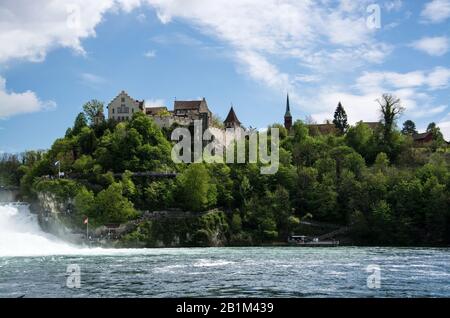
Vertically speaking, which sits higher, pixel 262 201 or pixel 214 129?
pixel 214 129

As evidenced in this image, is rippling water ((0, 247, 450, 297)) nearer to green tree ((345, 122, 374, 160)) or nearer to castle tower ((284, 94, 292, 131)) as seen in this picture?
green tree ((345, 122, 374, 160))

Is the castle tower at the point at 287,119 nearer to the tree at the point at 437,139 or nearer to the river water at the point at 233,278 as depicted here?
the tree at the point at 437,139

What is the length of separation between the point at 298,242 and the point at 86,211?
3505 cm

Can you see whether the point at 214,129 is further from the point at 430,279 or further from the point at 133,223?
the point at 430,279

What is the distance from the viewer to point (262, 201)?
333 feet

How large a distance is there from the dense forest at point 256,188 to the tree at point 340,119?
31372mm

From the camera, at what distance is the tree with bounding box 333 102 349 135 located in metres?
157

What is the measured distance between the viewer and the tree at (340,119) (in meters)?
157

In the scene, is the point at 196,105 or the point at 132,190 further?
the point at 196,105

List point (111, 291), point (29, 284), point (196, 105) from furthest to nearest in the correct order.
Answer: point (196, 105) < point (29, 284) < point (111, 291)

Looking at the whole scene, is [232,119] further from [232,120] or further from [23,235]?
[23,235]

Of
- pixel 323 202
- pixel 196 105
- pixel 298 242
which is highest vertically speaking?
pixel 196 105

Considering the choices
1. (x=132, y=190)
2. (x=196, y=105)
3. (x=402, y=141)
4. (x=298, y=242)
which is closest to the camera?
(x=298, y=242)

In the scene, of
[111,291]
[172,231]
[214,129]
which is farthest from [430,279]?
[214,129]
